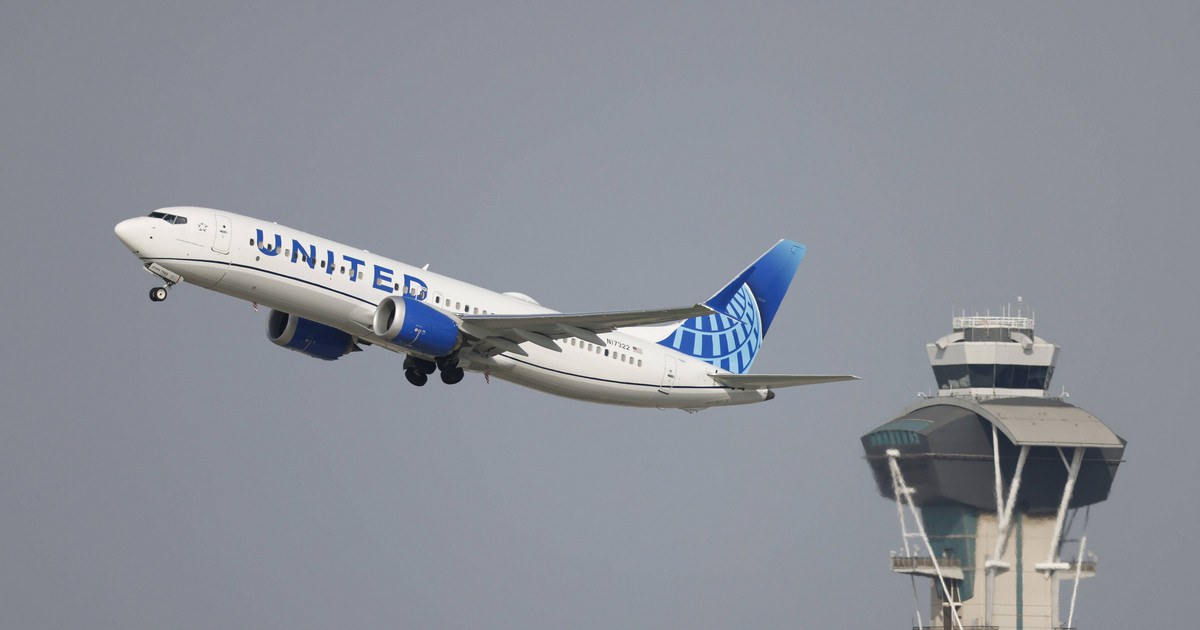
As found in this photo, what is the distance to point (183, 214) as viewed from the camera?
53.7 meters

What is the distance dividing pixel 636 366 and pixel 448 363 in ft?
25.0

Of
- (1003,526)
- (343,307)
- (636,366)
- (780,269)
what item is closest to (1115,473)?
(1003,526)

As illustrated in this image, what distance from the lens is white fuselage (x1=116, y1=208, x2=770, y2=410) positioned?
2104 inches

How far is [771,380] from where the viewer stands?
6181 cm

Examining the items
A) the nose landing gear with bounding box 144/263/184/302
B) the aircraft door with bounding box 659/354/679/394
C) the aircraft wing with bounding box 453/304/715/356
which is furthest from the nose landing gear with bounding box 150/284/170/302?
the aircraft door with bounding box 659/354/679/394

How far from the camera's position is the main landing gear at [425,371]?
2345 inches

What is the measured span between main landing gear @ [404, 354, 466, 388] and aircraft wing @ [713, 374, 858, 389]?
10761 mm

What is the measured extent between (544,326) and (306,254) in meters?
8.59

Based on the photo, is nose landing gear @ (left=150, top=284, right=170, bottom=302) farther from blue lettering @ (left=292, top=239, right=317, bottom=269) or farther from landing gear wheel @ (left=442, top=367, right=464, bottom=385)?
landing gear wheel @ (left=442, top=367, right=464, bottom=385)

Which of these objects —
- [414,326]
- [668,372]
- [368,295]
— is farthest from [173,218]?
[668,372]

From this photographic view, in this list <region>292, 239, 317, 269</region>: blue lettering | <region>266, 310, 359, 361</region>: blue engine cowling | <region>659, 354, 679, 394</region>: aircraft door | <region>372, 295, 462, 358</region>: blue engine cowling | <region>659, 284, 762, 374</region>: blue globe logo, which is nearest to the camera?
<region>292, 239, 317, 269</region>: blue lettering

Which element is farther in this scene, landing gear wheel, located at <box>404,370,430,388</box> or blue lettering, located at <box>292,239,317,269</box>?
landing gear wheel, located at <box>404,370,430,388</box>

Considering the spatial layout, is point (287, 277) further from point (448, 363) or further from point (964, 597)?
point (964, 597)

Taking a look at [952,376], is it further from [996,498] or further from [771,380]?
[771,380]
